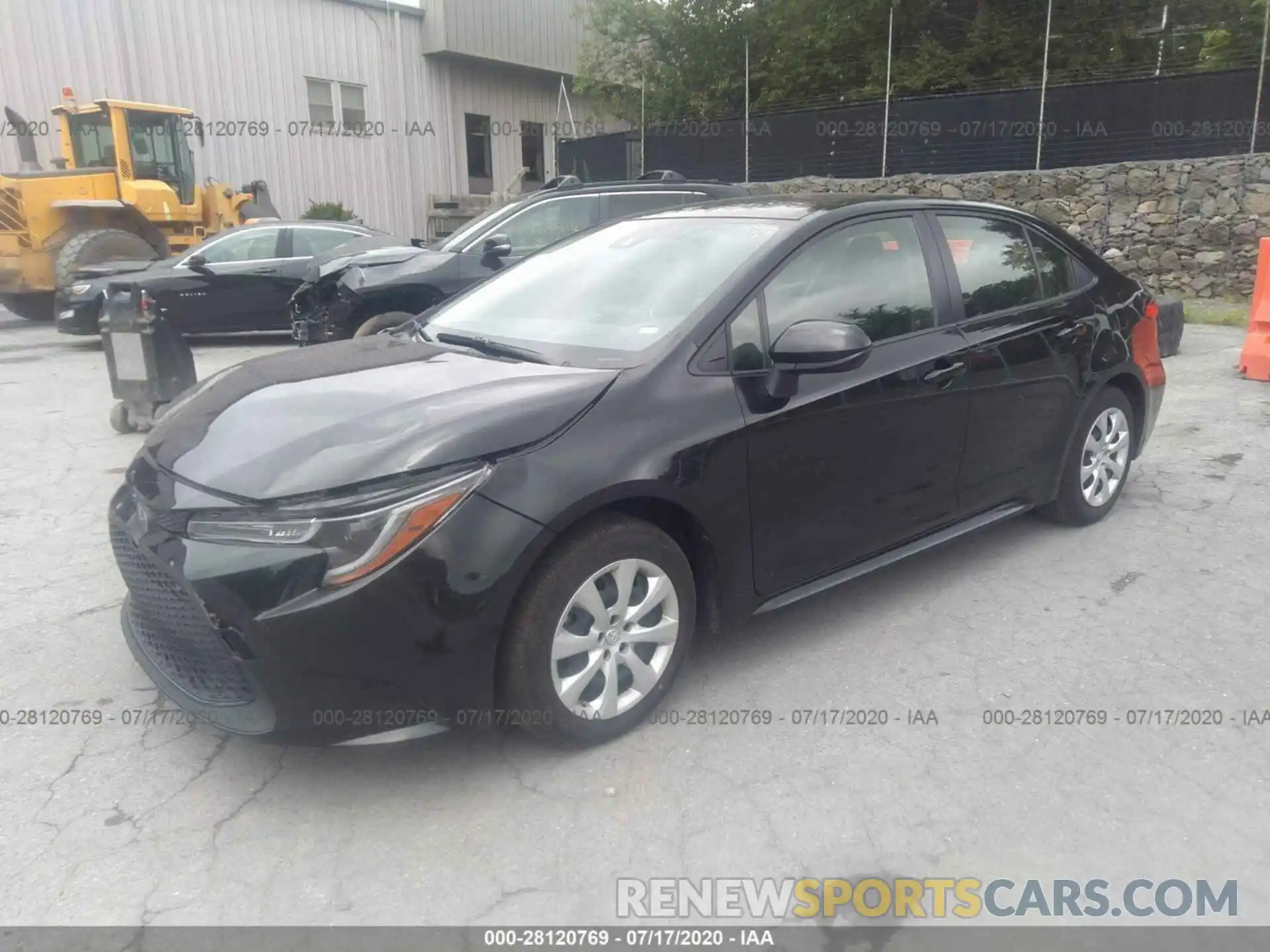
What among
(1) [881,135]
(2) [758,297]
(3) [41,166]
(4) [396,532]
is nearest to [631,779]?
(4) [396,532]

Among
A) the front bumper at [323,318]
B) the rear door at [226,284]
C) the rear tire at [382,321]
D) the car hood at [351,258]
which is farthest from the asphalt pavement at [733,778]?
the rear door at [226,284]

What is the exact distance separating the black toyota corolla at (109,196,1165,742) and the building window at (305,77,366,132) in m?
20.2

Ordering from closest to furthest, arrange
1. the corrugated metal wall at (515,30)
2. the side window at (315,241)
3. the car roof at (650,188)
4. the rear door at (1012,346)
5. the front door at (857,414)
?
the front door at (857,414)
the rear door at (1012,346)
the car roof at (650,188)
the side window at (315,241)
the corrugated metal wall at (515,30)

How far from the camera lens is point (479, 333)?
3746 mm

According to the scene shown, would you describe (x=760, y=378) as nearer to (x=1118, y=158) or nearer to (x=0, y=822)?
(x=0, y=822)

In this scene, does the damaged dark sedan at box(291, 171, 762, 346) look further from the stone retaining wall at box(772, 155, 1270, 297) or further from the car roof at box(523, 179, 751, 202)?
the stone retaining wall at box(772, 155, 1270, 297)

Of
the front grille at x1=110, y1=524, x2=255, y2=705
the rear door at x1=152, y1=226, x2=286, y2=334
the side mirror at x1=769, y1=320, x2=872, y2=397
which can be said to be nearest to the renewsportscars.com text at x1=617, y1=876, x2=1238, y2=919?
the front grille at x1=110, y1=524, x2=255, y2=705

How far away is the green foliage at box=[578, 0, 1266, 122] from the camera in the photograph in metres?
19.0

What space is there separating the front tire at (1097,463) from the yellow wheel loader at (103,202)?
12140 mm

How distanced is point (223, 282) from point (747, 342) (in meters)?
9.21

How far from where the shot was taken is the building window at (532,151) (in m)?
26.8

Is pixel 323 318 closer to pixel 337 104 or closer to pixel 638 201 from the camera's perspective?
pixel 638 201

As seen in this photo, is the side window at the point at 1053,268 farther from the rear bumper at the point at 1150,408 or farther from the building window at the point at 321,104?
the building window at the point at 321,104

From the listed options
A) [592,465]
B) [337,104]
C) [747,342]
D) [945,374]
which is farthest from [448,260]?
[337,104]
